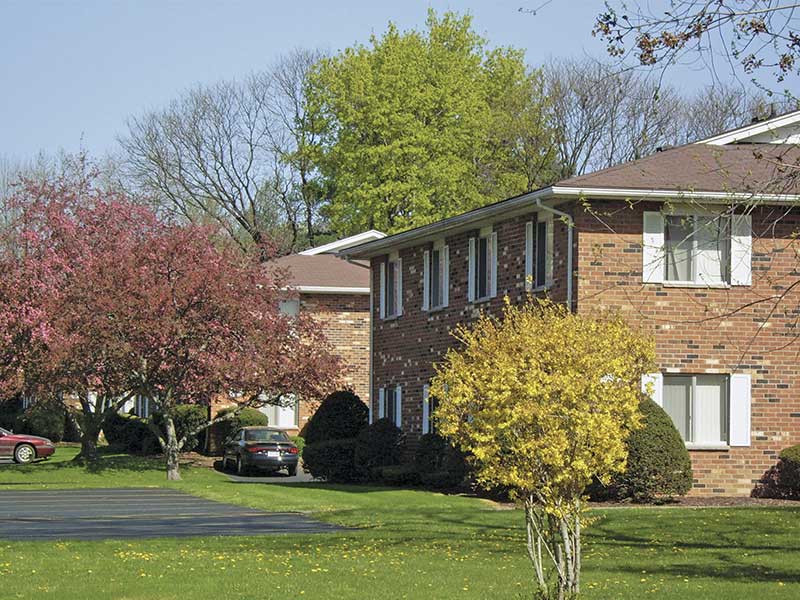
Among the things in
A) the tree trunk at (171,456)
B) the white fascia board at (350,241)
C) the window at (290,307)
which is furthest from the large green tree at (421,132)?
the tree trunk at (171,456)

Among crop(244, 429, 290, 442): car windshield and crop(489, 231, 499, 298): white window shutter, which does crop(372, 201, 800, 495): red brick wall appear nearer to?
crop(489, 231, 499, 298): white window shutter

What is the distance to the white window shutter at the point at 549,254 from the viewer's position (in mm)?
30578

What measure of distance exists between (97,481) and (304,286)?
13.8 meters

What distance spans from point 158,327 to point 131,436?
709 inches

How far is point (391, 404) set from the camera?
38.8 meters

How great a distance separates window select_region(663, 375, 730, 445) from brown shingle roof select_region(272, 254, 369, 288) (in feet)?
69.8

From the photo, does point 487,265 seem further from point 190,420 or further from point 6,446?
point 6,446

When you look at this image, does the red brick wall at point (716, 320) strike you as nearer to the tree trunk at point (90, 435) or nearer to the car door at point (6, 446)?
the tree trunk at point (90, 435)

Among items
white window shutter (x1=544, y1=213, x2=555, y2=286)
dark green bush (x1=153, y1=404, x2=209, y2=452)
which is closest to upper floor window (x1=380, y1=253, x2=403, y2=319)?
white window shutter (x1=544, y1=213, x2=555, y2=286)

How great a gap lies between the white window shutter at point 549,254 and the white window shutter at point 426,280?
6.38 meters

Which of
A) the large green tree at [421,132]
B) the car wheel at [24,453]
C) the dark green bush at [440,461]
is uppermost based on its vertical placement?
the large green tree at [421,132]

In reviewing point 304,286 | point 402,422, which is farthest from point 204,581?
point 304,286

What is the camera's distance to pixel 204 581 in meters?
16.2

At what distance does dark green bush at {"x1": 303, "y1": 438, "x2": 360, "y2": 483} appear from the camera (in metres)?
37.8
